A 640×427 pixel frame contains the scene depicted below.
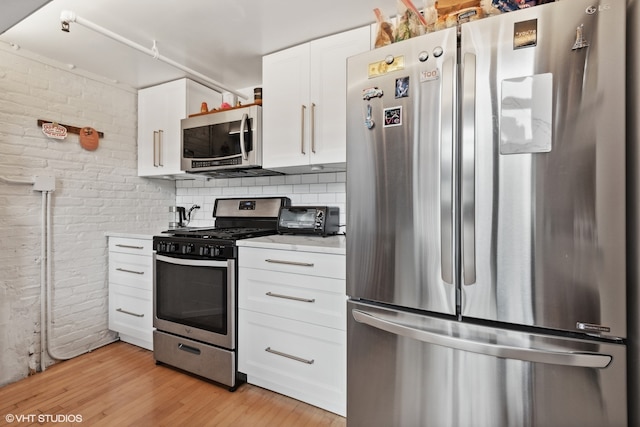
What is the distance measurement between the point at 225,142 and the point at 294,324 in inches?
55.7

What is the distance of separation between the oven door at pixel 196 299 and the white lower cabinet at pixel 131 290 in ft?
0.58

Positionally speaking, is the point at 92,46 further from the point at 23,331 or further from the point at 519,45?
the point at 519,45

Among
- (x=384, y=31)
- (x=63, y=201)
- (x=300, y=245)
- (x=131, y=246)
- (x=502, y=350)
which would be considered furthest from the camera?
(x=131, y=246)

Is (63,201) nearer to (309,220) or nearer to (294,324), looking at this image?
(309,220)

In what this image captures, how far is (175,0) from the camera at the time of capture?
5.47 feet

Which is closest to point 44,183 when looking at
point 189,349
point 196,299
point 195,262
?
point 195,262

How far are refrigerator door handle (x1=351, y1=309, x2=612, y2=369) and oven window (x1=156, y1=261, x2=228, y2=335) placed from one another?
115 cm

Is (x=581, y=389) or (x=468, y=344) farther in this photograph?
(x=468, y=344)

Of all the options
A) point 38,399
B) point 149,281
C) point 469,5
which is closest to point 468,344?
point 469,5

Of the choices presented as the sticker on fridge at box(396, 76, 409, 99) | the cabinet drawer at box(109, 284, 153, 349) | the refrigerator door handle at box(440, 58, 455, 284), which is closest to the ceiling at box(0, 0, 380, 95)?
the sticker on fridge at box(396, 76, 409, 99)

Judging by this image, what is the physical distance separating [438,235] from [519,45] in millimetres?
660

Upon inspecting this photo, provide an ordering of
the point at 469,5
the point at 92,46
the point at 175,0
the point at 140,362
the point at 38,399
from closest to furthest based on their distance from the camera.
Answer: the point at 469,5 < the point at 175,0 < the point at 38,399 < the point at 92,46 < the point at 140,362

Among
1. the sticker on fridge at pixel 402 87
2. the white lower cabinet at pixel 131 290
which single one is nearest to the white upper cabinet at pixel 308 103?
the sticker on fridge at pixel 402 87

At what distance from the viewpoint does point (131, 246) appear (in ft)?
8.18
